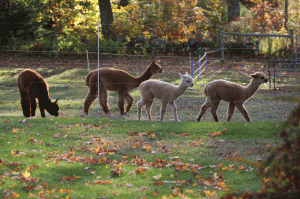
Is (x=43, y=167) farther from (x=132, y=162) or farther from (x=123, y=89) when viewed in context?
(x=123, y=89)

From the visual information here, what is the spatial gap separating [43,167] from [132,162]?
1519 millimetres

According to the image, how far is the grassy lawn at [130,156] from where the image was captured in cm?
559


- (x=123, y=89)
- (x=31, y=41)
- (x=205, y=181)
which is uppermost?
(x=31, y=41)

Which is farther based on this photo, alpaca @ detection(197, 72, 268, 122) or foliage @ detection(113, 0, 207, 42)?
foliage @ detection(113, 0, 207, 42)

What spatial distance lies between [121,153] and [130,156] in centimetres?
31

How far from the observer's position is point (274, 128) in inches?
351

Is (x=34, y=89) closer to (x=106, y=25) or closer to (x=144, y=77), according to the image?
(x=144, y=77)

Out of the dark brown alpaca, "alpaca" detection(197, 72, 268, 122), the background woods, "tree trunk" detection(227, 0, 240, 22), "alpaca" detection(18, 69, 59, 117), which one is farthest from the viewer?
"tree trunk" detection(227, 0, 240, 22)

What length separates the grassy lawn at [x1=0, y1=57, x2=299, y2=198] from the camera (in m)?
5.59

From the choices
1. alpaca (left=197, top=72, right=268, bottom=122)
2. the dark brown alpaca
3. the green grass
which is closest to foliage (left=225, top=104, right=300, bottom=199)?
the green grass

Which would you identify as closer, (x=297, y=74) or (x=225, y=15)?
(x=297, y=74)

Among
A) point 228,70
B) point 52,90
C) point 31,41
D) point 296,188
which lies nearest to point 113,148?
point 296,188

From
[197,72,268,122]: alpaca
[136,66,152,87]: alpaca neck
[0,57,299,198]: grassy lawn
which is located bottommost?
[0,57,299,198]: grassy lawn

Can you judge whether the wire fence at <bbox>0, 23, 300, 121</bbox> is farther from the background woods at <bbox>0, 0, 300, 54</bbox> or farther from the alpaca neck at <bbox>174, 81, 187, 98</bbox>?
the alpaca neck at <bbox>174, 81, 187, 98</bbox>
